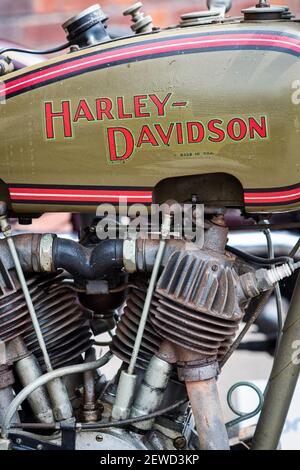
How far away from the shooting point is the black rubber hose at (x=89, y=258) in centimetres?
208

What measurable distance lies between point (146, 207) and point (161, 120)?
0.21 meters

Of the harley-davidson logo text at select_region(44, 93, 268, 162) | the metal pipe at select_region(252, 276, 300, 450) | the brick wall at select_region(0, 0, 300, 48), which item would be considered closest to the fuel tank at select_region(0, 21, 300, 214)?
the harley-davidson logo text at select_region(44, 93, 268, 162)

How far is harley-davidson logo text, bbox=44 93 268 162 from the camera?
78.0 inches

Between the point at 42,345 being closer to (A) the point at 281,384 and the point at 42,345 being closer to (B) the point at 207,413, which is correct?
(B) the point at 207,413

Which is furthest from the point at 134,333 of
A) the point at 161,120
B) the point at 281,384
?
Answer: the point at 161,120

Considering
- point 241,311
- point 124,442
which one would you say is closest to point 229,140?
point 241,311

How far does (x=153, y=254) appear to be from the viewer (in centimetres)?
208

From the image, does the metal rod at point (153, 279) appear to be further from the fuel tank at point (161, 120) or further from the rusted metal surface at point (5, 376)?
the rusted metal surface at point (5, 376)

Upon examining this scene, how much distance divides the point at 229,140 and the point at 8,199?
56 cm

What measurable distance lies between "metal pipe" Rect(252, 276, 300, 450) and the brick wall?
394 cm

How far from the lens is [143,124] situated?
2.01 metres

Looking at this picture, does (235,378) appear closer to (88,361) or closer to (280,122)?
(88,361)

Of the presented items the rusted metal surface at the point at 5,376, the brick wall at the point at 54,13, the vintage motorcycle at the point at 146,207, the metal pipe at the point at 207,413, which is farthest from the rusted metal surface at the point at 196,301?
the brick wall at the point at 54,13

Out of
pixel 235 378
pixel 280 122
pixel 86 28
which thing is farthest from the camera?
pixel 235 378
